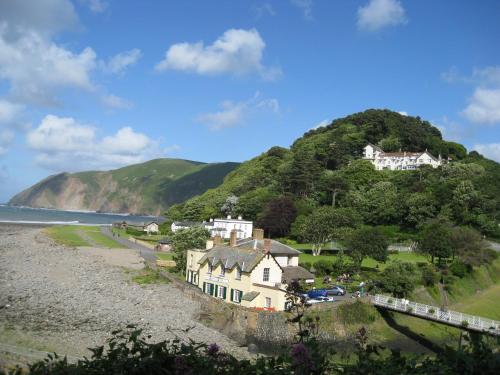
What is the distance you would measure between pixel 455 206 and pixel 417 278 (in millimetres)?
33973

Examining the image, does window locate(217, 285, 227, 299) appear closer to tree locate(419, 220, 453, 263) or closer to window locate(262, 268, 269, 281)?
window locate(262, 268, 269, 281)

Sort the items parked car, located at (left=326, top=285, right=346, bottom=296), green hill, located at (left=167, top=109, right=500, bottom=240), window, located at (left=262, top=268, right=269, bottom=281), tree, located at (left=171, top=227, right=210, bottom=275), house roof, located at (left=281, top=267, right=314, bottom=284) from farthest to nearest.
Result: 1. green hill, located at (left=167, top=109, right=500, bottom=240)
2. tree, located at (left=171, top=227, right=210, bottom=275)
3. house roof, located at (left=281, top=267, right=314, bottom=284)
4. parked car, located at (left=326, top=285, right=346, bottom=296)
5. window, located at (left=262, top=268, right=269, bottom=281)

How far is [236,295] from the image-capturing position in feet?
110

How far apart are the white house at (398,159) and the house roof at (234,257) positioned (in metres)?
68.7

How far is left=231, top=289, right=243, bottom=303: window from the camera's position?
33125 millimetres

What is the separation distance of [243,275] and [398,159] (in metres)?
77.4

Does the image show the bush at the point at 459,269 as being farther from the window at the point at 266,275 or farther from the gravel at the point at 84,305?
the gravel at the point at 84,305

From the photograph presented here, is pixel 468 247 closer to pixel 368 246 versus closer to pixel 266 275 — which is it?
pixel 368 246

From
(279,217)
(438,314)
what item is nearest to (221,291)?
(438,314)

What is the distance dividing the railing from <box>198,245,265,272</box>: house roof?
8.56 m

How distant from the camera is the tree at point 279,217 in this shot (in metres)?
72.1

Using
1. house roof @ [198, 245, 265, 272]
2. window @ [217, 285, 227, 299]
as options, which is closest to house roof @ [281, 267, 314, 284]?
house roof @ [198, 245, 265, 272]

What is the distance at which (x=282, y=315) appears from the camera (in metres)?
28.1

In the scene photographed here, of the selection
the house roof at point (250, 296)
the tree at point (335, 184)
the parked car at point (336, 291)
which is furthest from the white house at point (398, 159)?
the house roof at point (250, 296)
